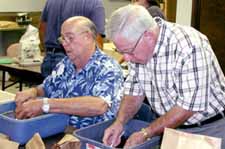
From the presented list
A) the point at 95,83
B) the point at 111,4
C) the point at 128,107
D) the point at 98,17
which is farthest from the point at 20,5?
the point at 128,107

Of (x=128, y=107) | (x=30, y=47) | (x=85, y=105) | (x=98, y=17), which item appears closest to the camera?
(x=128, y=107)

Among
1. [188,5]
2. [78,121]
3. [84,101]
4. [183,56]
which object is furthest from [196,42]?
[188,5]

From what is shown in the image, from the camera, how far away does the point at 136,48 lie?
148cm

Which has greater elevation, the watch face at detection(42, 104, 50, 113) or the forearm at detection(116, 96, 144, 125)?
the forearm at detection(116, 96, 144, 125)

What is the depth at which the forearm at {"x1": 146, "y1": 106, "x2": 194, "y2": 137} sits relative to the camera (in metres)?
1.48

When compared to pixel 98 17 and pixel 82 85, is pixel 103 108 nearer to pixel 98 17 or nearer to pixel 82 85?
pixel 82 85

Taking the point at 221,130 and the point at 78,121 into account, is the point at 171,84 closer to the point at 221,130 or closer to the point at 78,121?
the point at 221,130

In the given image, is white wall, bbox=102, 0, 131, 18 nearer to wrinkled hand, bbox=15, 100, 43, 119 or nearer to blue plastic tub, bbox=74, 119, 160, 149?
wrinkled hand, bbox=15, 100, 43, 119

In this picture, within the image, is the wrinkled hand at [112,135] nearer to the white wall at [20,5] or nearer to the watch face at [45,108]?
the watch face at [45,108]

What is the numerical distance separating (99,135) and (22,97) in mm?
556

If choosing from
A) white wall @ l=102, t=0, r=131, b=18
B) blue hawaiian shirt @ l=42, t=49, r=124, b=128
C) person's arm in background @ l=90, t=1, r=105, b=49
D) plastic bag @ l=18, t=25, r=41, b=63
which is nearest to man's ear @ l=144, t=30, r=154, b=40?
blue hawaiian shirt @ l=42, t=49, r=124, b=128

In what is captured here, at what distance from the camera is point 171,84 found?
5.05 feet

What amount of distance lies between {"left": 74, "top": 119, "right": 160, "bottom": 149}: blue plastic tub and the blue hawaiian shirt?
216 millimetres

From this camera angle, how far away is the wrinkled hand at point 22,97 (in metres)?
1.97
